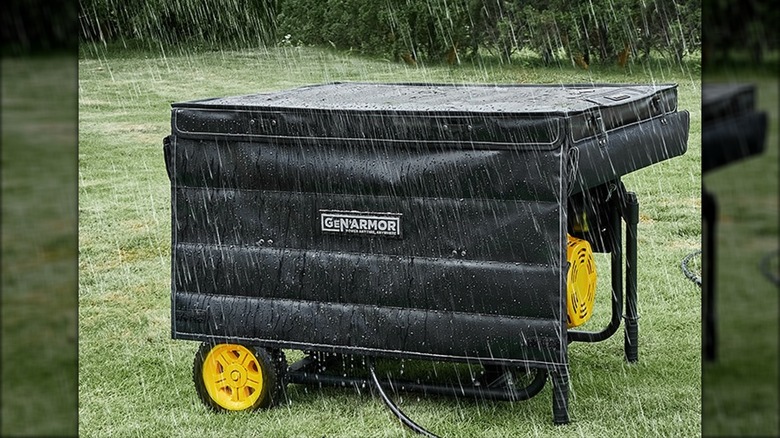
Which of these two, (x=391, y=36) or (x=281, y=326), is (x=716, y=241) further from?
(x=391, y=36)

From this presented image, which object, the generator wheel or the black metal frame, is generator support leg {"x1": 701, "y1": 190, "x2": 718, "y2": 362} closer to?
the black metal frame

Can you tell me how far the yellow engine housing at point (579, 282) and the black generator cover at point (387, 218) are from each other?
13.8 inches

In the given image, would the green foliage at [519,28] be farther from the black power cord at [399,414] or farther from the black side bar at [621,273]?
the black power cord at [399,414]

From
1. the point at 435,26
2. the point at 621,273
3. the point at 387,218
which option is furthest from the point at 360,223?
the point at 435,26

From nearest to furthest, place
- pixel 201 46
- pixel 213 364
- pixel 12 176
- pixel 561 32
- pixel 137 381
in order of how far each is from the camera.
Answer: pixel 12 176 → pixel 213 364 → pixel 137 381 → pixel 561 32 → pixel 201 46

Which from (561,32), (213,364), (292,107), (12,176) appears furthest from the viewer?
(561,32)

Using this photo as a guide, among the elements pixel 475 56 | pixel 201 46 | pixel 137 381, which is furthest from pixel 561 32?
pixel 137 381

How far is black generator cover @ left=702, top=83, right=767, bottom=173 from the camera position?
36cm

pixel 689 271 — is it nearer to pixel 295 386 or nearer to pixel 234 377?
pixel 295 386

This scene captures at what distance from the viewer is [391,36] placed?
49.2 feet

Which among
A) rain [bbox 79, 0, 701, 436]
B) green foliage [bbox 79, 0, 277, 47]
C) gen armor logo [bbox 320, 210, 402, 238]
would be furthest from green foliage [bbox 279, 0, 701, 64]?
gen armor logo [bbox 320, 210, 402, 238]

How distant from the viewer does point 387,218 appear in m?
3.52

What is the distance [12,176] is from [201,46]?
15935mm

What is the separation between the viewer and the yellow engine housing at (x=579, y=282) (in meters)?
3.76
